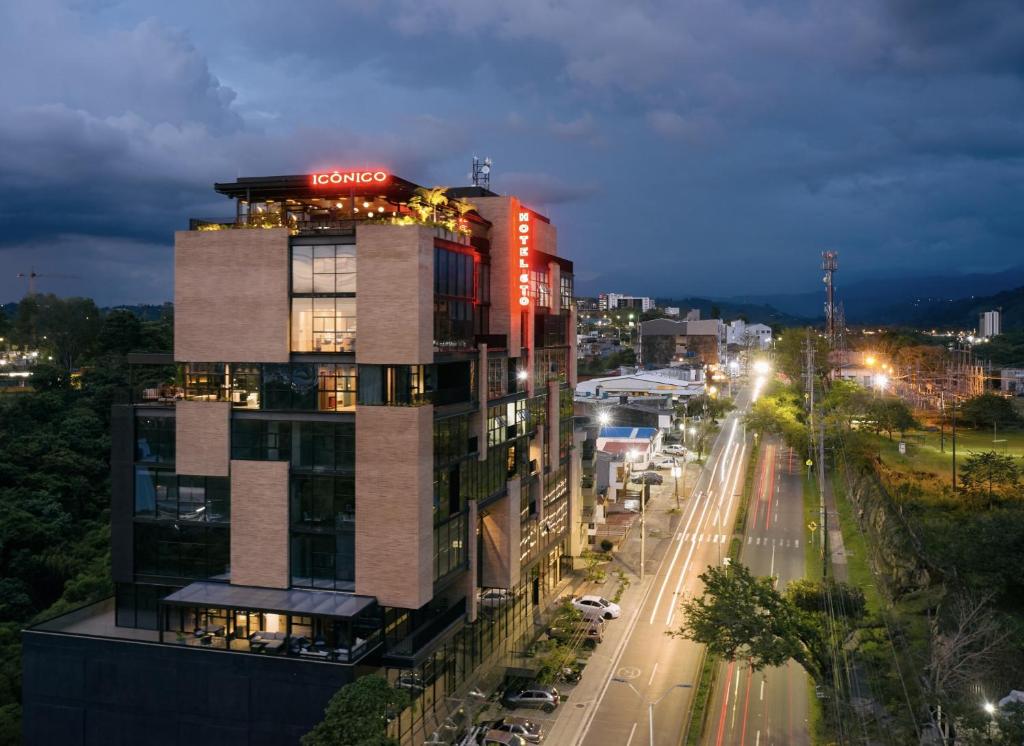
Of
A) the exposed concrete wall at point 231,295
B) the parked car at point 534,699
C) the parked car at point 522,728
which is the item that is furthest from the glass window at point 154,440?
the parked car at point 534,699

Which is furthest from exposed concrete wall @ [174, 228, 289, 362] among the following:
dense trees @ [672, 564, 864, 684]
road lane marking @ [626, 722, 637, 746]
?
road lane marking @ [626, 722, 637, 746]

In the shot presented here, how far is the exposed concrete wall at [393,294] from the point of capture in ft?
132

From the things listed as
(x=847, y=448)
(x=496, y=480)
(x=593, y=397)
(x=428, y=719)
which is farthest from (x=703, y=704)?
(x=593, y=397)

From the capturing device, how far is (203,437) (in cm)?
4253

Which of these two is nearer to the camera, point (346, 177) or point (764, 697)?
point (346, 177)

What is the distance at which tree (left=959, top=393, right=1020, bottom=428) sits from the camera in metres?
102

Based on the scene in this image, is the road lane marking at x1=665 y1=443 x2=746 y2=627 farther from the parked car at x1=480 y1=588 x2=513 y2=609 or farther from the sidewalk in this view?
the parked car at x1=480 y1=588 x2=513 y2=609

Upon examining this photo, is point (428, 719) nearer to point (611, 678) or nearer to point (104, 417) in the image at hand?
point (611, 678)

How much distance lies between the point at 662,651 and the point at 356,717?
24.6 metres

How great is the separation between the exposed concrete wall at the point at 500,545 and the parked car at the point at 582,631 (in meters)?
4.00

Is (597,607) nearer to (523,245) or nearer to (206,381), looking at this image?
(523,245)

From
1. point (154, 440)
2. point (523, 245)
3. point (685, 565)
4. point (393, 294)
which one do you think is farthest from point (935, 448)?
point (154, 440)

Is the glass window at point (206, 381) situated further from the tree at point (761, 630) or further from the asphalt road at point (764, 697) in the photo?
the asphalt road at point (764, 697)

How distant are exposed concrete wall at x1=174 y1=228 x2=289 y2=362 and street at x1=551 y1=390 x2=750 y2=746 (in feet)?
81.8
